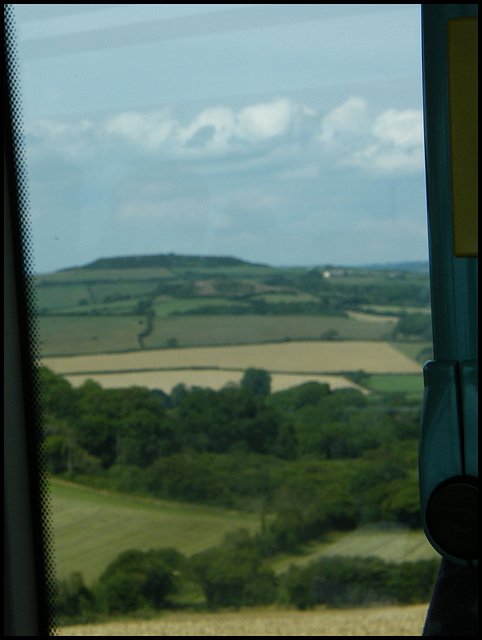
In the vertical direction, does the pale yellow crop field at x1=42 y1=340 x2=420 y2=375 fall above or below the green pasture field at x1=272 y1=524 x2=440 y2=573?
above

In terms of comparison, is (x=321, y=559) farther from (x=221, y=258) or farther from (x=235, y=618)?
(x=221, y=258)

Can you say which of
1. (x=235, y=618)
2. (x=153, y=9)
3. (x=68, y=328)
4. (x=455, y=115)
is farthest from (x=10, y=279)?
(x=235, y=618)

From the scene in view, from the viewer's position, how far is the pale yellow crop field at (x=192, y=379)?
2105 millimetres

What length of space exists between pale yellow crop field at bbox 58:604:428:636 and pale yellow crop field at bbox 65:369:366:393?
732 mm

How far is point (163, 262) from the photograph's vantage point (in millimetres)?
2090

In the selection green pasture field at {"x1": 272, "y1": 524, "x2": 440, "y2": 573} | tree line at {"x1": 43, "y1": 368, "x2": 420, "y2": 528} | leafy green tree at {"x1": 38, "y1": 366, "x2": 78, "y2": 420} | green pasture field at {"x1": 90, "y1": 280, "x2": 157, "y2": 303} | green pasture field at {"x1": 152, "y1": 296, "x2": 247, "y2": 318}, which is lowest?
green pasture field at {"x1": 272, "y1": 524, "x2": 440, "y2": 573}

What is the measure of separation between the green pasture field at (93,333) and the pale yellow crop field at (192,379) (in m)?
0.10

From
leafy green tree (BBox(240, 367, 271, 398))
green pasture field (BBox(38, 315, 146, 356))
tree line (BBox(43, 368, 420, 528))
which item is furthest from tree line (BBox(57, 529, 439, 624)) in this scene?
green pasture field (BBox(38, 315, 146, 356))

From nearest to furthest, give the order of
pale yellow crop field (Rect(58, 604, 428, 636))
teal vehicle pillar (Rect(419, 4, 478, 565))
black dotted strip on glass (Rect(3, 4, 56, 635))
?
1. teal vehicle pillar (Rect(419, 4, 478, 565))
2. black dotted strip on glass (Rect(3, 4, 56, 635))
3. pale yellow crop field (Rect(58, 604, 428, 636))

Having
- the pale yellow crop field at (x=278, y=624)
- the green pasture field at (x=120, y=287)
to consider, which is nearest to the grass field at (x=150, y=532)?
Answer: the pale yellow crop field at (x=278, y=624)

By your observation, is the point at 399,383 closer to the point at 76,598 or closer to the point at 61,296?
the point at 61,296

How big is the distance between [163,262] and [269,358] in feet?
1.64

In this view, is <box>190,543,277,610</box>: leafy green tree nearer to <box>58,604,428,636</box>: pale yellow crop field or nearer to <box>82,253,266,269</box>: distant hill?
<box>58,604,428,636</box>: pale yellow crop field

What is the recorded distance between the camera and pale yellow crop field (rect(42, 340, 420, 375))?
6.88 feet
